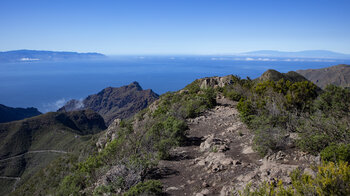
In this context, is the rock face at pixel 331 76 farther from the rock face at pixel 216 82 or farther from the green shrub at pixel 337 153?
the green shrub at pixel 337 153

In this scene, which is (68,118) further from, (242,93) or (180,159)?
(180,159)

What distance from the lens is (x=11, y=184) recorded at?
39.4 metres

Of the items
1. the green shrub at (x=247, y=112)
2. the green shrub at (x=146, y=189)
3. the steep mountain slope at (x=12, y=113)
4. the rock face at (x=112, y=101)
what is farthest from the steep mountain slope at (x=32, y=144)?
the rock face at (x=112, y=101)

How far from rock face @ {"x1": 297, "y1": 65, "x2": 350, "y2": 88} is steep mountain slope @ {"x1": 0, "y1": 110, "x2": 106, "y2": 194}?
82542mm

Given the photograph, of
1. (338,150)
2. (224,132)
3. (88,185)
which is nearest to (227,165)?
(338,150)

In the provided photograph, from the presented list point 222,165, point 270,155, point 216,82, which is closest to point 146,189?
point 222,165

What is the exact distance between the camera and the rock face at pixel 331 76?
72613mm

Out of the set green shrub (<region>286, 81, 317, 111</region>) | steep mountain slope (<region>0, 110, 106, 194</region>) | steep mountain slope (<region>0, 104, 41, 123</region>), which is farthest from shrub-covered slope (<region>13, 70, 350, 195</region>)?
steep mountain slope (<region>0, 104, 41, 123</region>)

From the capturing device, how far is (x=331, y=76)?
7981 centimetres

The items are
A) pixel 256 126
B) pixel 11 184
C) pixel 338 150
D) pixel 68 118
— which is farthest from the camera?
pixel 68 118

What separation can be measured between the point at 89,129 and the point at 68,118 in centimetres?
828

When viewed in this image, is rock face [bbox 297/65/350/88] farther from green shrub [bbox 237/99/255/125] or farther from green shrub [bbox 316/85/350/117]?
green shrub [bbox 237/99/255/125]

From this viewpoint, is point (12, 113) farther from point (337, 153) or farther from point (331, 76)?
point (331, 76)

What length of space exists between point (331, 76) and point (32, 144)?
4106 inches
